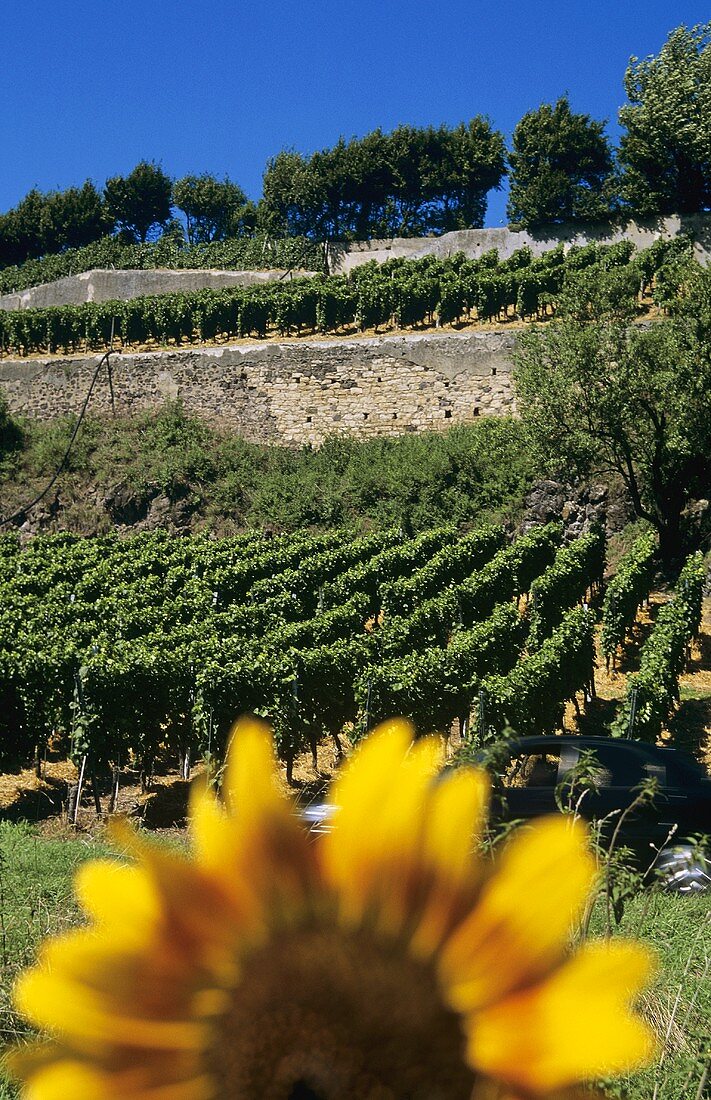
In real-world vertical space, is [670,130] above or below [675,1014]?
above

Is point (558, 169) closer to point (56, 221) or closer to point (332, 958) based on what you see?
point (56, 221)

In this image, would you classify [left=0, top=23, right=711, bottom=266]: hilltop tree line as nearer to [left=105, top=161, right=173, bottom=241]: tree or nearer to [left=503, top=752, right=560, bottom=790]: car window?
[left=105, top=161, right=173, bottom=241]: tree

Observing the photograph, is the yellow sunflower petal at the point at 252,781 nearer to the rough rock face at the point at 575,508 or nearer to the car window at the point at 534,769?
the car window at the point at 534,769

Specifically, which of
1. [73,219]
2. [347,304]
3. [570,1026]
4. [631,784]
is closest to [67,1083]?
[570,1026]

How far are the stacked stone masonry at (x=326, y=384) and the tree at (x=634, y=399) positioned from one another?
23.7 ft

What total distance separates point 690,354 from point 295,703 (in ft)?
37.9

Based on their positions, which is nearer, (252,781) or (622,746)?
(252,781)

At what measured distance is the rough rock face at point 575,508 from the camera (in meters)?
23.7

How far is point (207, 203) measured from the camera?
156 ft

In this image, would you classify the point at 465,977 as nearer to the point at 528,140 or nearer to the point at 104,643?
the point at 104,643

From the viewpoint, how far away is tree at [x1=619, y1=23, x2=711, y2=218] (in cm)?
3262

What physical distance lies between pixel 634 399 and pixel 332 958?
798 inches

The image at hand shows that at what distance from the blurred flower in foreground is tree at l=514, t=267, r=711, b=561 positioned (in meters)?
19.9

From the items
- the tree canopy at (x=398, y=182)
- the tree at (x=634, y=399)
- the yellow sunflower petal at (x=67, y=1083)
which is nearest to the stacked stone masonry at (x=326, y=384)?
the tree at (x=634, y=399)
